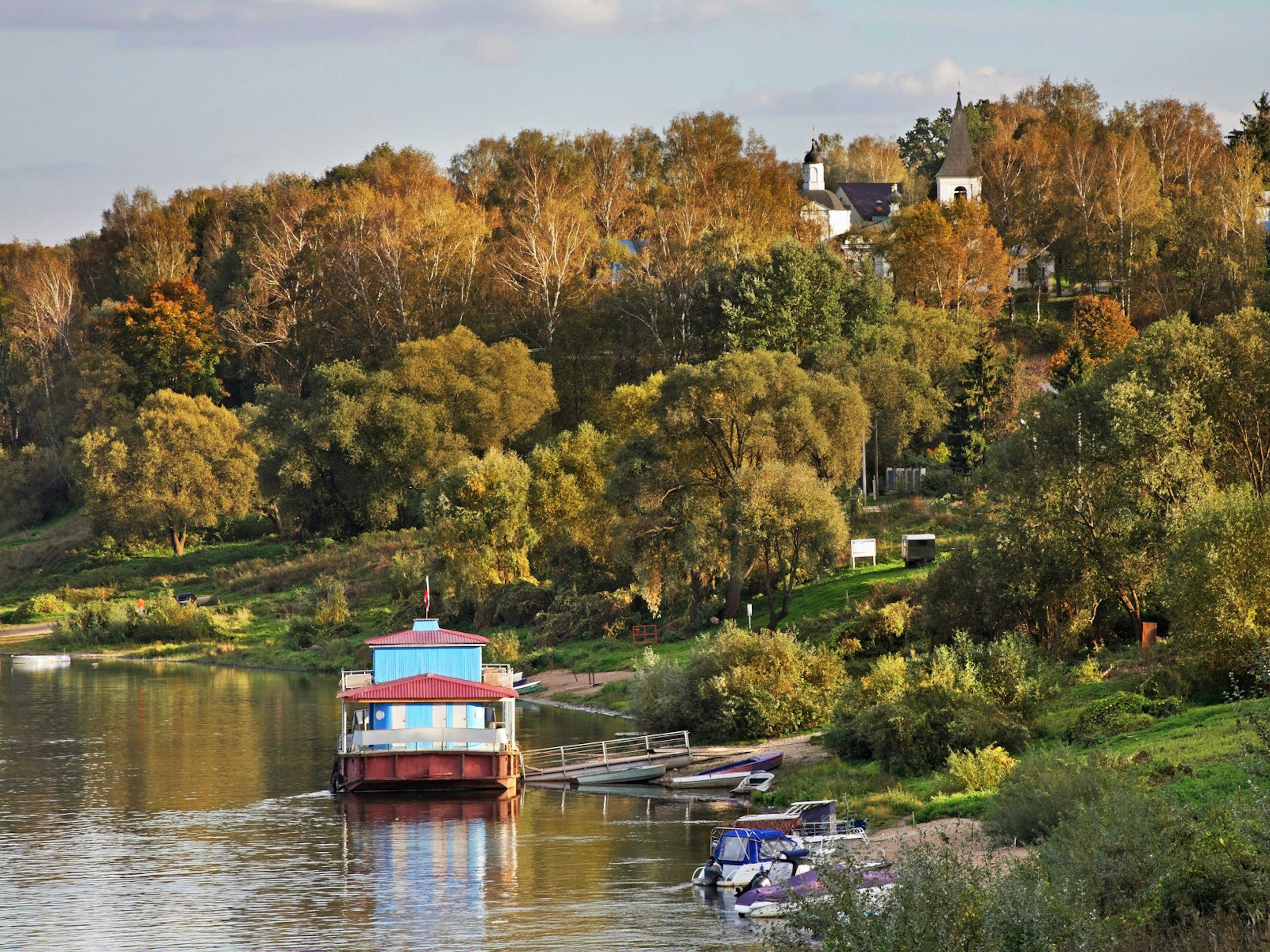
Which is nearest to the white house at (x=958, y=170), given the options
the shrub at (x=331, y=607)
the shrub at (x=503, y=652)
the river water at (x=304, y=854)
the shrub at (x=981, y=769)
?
the shrub at (x=331, y=607)

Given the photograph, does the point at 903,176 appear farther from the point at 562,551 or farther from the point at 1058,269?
the point at 562,551

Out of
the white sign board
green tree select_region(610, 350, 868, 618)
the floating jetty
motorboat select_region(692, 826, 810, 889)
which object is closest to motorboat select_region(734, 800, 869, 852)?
motorboat select_region(692, 826, 810, 889)

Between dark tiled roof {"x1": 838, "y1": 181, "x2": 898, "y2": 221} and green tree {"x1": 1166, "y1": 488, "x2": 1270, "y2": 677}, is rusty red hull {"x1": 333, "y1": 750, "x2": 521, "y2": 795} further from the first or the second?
dark tiled roof {"x1": 838, "y1": 181, "x2": 898, "y2": 221}

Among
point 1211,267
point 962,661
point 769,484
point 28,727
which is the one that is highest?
point 1211,267

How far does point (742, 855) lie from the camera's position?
34938 mm

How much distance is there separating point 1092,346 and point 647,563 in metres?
42.6

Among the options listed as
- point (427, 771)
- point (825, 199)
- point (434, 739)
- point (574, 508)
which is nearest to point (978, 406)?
point (574, 508)

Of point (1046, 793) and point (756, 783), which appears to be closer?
point (1046, 793)

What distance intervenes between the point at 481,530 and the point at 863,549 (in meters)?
22.6

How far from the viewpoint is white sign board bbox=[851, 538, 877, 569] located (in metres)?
70.3

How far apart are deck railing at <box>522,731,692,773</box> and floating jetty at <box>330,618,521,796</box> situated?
5.90 ft

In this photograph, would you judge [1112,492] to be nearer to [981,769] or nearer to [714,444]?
[981,769]

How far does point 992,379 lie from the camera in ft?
306

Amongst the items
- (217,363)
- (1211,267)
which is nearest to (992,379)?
(1211,267)
